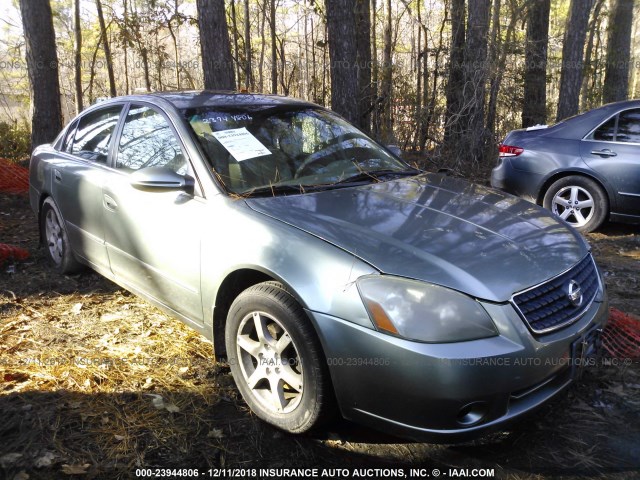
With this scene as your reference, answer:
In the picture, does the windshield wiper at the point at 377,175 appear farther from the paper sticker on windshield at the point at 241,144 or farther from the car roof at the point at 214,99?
the car roof at the point at 214,99

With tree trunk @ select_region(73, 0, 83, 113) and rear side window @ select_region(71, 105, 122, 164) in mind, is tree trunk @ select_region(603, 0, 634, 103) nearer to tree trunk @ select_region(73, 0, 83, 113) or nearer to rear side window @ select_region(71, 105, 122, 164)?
rear side window @ select_region(71, 105, 122, 164)

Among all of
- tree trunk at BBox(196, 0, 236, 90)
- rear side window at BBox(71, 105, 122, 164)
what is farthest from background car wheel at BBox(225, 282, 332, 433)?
tree trunk at BBox(196, 0, 236, 90)

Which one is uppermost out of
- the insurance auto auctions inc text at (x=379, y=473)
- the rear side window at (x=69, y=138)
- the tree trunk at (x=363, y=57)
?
the tree trunk at (x=363, y=57)

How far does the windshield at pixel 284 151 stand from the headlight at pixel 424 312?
1076mm

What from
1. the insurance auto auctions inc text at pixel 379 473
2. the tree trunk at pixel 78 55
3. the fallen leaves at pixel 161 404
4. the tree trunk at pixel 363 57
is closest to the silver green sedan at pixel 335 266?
the insurance auto auctions inc text at pixel 379 473

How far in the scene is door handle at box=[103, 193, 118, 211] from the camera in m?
3.75

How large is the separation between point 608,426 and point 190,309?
91.3 inches

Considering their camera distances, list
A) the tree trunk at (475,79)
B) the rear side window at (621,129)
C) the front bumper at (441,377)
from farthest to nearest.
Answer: the tree trunk at (475,79)
the rear side window at (621,129)
the front bumper at (441,377)

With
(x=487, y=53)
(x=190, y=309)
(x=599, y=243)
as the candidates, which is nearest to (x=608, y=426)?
(x=190, y=309)

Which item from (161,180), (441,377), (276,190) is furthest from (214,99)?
(441,377)

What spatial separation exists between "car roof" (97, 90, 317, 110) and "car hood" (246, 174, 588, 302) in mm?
1090

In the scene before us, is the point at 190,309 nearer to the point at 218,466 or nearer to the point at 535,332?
the point at 218,466

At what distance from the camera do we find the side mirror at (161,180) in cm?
311

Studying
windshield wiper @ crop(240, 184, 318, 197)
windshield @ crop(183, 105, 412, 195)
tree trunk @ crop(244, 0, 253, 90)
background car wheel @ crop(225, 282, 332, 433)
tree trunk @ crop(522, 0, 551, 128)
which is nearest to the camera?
background car wheel @ crop(225, 282, 332, 433)
